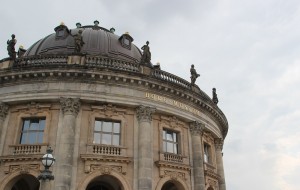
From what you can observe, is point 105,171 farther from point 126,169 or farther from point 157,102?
point 157,102

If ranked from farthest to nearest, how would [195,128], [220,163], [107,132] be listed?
[220,163], [195,128], [107,132]

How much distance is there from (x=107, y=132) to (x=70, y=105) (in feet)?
9.91

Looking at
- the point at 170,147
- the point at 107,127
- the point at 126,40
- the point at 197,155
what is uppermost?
the point at 126,40

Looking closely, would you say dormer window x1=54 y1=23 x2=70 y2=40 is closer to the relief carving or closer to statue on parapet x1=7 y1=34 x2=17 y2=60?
statue on parapet x1=7 y1=34 x2=17 y2=60

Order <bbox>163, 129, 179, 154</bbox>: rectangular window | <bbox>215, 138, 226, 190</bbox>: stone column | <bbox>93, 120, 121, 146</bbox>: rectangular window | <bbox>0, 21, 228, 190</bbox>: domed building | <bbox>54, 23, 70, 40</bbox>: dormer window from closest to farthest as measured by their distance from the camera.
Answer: <bbox>0, 21, 228, 190</bbox>: domed building → <bbox>93, 120, 121, 146</bbox>: rectangular window → <bbox>163, 129, 179, 154</bbox>: rectangular window → <bbox>215, 138, 226, 190</bbox>: stone column → <bbox>54, 23, 70, 40</bbox>: dormer window

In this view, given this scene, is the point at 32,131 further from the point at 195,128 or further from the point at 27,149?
the point at 195,128

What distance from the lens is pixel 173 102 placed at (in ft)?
86.4

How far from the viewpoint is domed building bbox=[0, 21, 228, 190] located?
22.3m

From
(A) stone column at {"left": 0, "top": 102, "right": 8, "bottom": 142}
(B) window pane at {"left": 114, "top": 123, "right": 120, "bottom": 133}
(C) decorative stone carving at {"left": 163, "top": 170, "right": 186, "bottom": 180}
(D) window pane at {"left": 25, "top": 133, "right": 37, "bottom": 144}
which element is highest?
(A) stone column at {"left": 0, "top": 102, "right": 8, "bottom": 142}

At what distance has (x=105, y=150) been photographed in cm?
2302

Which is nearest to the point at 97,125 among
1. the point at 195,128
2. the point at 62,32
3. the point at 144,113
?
the point at 144,113

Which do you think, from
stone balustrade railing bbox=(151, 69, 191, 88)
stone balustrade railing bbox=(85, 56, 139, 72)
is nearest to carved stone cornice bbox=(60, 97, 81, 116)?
stone balustrade railing bbox=(85, 56, 139, 72)

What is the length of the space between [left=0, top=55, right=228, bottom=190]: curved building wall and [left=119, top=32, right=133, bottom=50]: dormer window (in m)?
7.63

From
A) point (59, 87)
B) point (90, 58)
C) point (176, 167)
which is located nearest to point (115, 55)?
point (90, 58)
